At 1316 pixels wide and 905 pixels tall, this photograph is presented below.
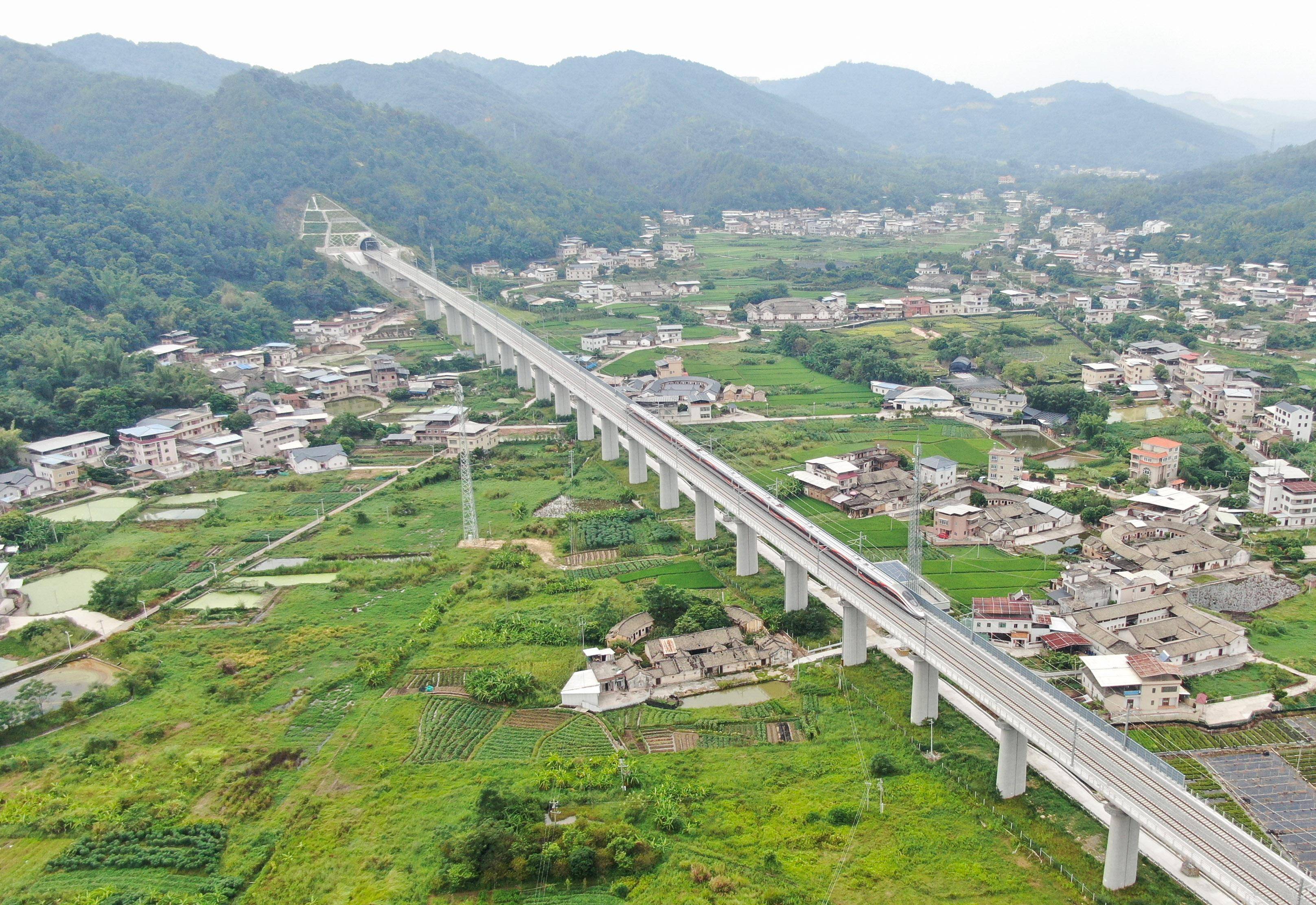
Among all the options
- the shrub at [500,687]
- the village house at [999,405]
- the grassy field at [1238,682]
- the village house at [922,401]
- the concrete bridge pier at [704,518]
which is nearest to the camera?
the grassy field at [1238,682]

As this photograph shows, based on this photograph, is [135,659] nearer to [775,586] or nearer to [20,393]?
[775,586]

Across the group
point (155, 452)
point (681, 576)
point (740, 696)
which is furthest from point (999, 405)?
point (155, 452)

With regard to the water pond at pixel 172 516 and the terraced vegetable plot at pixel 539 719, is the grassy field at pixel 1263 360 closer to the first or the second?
the terraced vegetable plot at pixel 539 719

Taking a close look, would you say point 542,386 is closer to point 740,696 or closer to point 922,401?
point 922,401

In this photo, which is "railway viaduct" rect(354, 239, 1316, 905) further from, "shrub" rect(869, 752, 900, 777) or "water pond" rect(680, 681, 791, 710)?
"water pond" rect(680, 681, 791, 710)

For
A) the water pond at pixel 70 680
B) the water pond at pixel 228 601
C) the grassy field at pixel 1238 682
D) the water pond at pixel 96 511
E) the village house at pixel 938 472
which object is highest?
the village house at pixel 938 472

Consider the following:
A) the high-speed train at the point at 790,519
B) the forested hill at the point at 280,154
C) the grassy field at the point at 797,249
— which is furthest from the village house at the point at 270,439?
the forested hill at the point at 280,154

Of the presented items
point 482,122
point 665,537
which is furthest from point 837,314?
point 482,122
